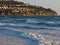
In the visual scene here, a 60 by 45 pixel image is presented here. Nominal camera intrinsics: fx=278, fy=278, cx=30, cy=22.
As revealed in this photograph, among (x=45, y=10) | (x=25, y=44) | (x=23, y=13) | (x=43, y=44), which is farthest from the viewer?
A: (x=23, y=13)

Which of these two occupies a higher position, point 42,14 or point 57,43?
point 57,43

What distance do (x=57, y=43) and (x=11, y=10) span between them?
33561mm

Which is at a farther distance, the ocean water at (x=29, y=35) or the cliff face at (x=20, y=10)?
the cliff face at (x=20, y=10)

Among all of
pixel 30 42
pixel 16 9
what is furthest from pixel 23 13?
pixel 30 42

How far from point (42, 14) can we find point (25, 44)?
1245 inches

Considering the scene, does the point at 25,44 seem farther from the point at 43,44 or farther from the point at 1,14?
the point at 1,14

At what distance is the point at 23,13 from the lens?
151 ft

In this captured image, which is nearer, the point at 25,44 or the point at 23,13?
the point at 25,44

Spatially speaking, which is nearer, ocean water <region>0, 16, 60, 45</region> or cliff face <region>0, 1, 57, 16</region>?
ocean water <region>0, 16, 60, 45</region>

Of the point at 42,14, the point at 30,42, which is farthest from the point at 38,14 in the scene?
the point at 30,42

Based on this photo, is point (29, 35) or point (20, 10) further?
point (20, 10)

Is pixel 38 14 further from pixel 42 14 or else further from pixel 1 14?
pixel 1 14

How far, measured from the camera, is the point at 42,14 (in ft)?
146

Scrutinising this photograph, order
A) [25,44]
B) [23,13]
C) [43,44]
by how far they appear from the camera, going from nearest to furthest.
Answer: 1. [43,44]
2. [25,44]
3. [23,13]
